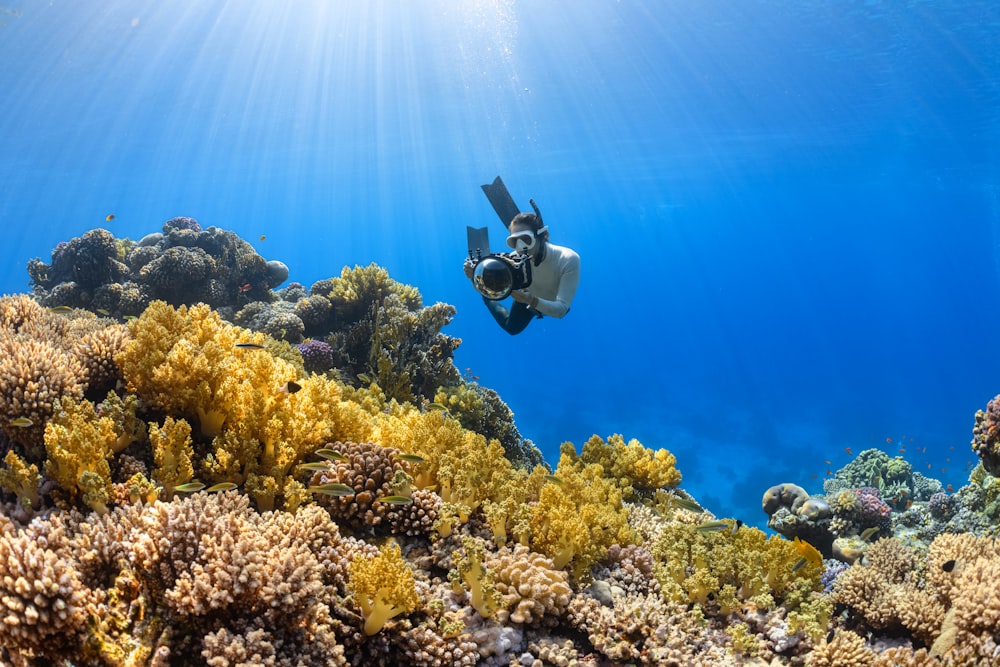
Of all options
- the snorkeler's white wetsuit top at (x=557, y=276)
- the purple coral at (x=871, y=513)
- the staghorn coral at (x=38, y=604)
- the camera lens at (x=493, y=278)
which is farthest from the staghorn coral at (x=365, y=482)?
the purple coral at (x=871, y=513)

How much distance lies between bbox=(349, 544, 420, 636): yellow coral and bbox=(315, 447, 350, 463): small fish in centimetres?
109

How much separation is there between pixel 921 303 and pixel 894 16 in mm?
179459

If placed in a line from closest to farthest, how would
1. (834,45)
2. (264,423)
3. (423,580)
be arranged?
(423,580) → (264,423) → (834,45)

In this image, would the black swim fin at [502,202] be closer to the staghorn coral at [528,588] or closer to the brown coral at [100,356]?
the brown coral at [100,356]

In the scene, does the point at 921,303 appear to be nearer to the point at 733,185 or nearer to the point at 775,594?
the point at 733,185

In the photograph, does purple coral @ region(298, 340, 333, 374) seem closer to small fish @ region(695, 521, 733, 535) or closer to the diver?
the diver

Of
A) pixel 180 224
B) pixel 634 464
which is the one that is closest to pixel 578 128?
pixel 180 224

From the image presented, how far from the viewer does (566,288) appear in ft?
20.5

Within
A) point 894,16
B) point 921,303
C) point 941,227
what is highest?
point 921,303

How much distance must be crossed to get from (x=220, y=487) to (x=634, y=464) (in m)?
4.48

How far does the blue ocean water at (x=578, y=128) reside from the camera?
30.0 m

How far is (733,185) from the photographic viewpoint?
71312 mm

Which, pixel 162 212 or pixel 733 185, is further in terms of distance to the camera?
pixel 162 212

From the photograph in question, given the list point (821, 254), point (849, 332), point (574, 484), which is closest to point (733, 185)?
point (574, 484)
